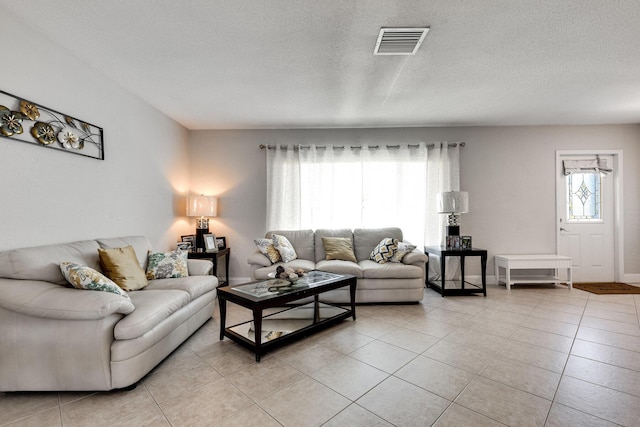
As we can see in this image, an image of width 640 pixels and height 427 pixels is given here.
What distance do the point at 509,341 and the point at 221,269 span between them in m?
3.80

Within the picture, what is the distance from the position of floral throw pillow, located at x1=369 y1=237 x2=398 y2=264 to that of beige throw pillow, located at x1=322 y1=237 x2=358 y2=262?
0.99 feet

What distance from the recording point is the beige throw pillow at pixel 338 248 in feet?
13.0

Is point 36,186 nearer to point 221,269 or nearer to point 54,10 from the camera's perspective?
point 54,10

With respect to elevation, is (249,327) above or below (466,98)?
below

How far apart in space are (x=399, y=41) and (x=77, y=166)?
2871 mm

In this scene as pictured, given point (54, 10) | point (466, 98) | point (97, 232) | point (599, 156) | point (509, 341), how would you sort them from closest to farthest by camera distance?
point (54, 10)
point (509, 341)
point (97, 232)
point (466, 98)
point (599, 156)

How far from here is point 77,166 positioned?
8.24ft

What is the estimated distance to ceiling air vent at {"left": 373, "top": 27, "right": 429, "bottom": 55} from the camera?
211 cm

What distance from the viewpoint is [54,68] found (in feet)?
7.53

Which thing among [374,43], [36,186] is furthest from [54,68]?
[374,43]

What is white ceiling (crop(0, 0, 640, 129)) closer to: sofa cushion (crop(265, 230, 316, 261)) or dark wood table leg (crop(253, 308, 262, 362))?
sofa cushion (crop(265, 230, 316, 261))

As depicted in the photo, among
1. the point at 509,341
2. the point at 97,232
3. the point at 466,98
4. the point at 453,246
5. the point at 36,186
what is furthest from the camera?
the point at 453,246

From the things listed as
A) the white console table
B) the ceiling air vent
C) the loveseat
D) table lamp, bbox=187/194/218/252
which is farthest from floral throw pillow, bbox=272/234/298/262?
the white console table

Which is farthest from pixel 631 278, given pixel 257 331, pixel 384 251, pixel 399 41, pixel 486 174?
pixel 257 331
